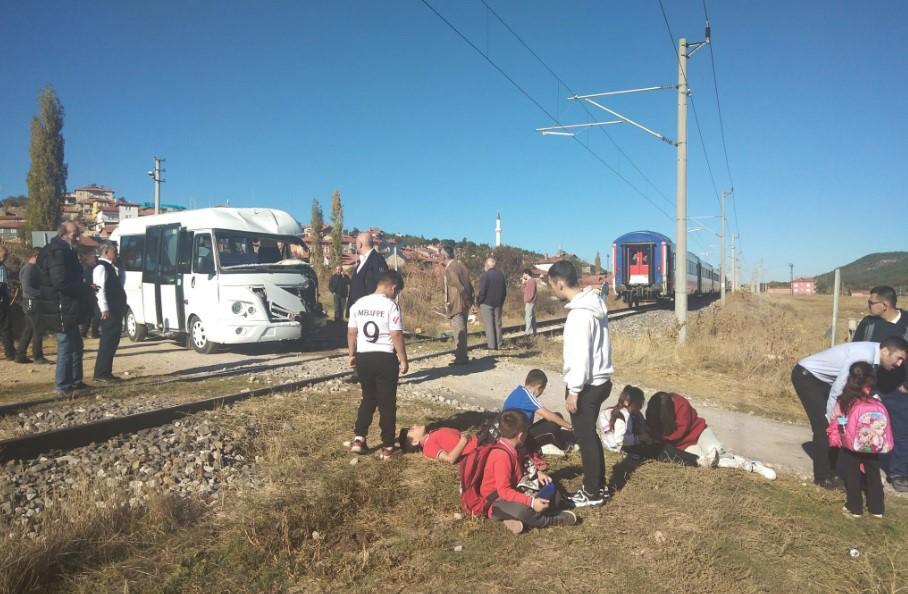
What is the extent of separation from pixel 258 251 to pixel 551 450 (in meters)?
7.72

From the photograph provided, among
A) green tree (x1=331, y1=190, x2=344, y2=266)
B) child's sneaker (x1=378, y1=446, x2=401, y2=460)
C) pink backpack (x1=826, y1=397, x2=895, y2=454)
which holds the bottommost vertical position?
child's sneaker (x1=378, y1=446, x2=401, y2=460)

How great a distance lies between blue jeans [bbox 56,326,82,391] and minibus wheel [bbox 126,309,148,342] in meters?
5.39

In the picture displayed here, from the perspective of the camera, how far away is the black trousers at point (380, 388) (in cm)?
490

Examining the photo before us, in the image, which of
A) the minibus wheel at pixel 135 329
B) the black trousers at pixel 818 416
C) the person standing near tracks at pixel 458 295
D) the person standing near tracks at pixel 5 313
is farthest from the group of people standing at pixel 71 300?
the black trousers at pixel 818 416

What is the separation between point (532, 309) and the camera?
1405cm

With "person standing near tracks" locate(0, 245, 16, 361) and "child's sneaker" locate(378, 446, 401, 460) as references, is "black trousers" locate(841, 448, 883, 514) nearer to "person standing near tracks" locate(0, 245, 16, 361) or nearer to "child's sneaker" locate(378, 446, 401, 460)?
"child's sneaker" locate(378, 446, 401, 460)

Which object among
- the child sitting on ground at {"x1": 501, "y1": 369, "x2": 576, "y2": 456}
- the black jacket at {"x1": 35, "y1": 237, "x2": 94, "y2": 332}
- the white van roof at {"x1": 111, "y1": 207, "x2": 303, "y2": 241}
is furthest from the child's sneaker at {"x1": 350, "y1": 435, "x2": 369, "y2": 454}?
the white van roof at {"x1": 111, "y1": 207, "x2": 303, "y2": 241}

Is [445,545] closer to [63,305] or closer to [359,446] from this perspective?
[359,446]

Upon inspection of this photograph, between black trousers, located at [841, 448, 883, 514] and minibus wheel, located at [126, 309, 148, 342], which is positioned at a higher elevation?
minibus wheel, located at [126, 309, 148, 342]

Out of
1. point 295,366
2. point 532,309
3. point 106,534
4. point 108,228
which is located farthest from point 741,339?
point 108,228

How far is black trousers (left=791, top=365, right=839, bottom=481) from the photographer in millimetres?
4805

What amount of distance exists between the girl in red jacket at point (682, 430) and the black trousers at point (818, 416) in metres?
0.46

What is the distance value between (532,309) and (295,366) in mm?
6602

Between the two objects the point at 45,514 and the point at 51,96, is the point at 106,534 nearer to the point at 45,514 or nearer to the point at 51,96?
the point at 45,514
